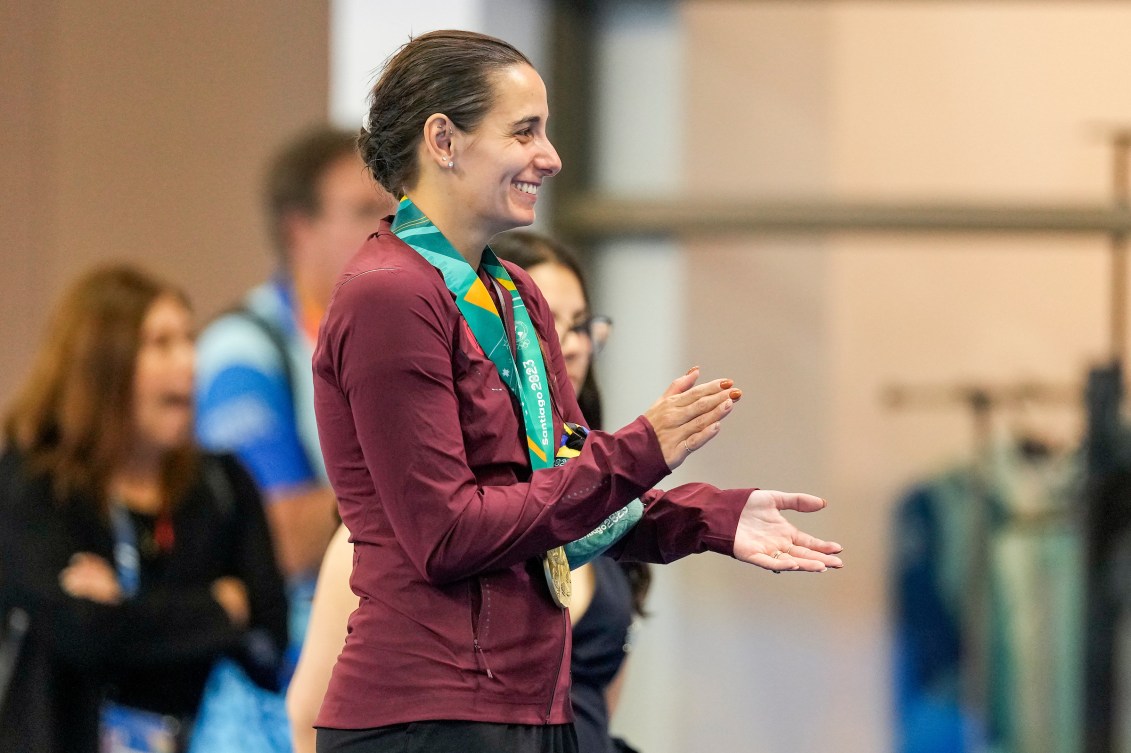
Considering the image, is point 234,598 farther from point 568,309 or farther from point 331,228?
point 568,309

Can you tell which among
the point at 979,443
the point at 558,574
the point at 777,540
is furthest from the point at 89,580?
the point at 979,443

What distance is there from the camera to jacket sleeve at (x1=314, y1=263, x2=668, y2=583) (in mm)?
1276

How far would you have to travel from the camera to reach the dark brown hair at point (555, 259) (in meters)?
2.14

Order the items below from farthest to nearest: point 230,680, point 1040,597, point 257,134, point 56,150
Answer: point 1040,597 < point 257,134 < point 56,150 < point 230,680

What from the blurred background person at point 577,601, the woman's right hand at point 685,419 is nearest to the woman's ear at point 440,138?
the woman's right hand at point 685,419

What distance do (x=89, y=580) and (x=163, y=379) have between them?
1.39 ft

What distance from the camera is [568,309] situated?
2107mm

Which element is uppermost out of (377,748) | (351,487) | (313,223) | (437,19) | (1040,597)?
(437,19)

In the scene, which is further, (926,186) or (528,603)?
(926,186)

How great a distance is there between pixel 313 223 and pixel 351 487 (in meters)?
2.04

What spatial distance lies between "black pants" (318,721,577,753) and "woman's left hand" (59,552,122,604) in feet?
4.83

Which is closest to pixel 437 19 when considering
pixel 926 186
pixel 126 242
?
pixel 126 242

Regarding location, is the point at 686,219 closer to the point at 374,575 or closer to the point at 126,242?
the point at 126,242

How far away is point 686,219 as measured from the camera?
5.90 meters
